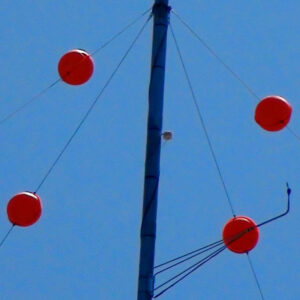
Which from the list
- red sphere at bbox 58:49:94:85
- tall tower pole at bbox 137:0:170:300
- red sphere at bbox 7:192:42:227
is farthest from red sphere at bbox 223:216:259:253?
red sphere at bbox 58:49:94:85

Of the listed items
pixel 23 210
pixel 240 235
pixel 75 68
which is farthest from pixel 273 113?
pixel 23 210

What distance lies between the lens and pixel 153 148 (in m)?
8.40

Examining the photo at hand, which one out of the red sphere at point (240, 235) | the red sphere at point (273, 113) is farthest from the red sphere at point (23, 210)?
the red sphere at point (273, 113)

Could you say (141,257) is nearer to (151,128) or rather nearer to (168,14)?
(151,128)

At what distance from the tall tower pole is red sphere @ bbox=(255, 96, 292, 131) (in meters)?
1.04

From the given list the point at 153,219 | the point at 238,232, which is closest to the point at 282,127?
the point at 238,232

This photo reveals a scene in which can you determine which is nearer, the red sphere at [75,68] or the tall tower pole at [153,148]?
the tall tower pole at [153,148]

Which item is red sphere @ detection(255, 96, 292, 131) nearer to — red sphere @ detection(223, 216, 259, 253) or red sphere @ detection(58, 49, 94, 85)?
red sphere @ detection(223, 216, 259, 253)

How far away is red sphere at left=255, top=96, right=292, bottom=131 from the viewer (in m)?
9.03

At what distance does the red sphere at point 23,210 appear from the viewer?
904 centimetres

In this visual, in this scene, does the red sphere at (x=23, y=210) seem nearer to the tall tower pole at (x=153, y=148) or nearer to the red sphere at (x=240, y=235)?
the tall tower pole at (x=153, y=148)

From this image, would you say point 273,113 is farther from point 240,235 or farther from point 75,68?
point 75,68

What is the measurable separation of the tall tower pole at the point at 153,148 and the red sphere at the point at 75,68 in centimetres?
96

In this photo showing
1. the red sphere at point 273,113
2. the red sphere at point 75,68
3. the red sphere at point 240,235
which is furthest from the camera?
the red sphere at point 75,68
